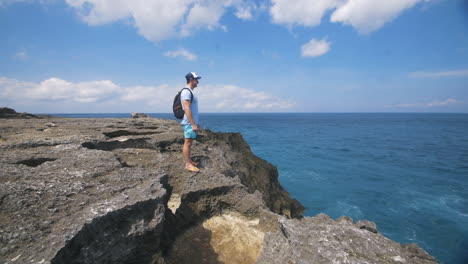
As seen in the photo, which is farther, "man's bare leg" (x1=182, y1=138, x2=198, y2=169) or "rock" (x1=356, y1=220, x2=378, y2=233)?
"man's bare leg" (x1=182, y1=138, x2=198, y2=169)

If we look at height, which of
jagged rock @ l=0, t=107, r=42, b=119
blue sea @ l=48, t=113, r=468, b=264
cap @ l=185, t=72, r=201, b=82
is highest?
cap @ l=185, t=72, r=201, b=82

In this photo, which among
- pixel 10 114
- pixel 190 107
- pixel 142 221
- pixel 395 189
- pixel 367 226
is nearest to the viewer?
pixel 142 221

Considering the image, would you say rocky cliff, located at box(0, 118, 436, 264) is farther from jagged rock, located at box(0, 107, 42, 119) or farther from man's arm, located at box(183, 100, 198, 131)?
jagged rock, located at box(0, 107, 42, 119)

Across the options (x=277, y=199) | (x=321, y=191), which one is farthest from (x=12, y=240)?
(x=321, y=191)

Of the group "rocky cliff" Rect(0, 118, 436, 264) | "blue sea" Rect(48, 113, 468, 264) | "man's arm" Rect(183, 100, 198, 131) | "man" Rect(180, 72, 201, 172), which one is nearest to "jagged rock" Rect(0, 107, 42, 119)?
"rocky cliff" Rect(0, 118, 436, 264)

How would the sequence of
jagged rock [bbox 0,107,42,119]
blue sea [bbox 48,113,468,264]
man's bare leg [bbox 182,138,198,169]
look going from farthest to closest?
blue sea [bbox 48,113,468,264] < jagged rock [bbox 0,107,42,119] < man's bare leg [bbox 182,138,198,169]

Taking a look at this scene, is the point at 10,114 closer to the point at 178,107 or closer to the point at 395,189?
the point at 178,107

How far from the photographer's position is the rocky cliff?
2688mm

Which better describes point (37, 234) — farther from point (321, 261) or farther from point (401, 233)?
point (401, 233)

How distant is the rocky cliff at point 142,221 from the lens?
269 centimetres

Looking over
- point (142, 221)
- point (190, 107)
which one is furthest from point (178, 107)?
point (142, 221)

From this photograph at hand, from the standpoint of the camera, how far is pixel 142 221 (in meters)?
3.28

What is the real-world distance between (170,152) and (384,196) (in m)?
20.8

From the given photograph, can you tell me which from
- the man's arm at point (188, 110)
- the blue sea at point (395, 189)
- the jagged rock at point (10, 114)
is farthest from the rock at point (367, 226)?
the jagged rock at point (10, 114)
